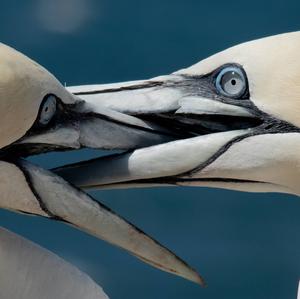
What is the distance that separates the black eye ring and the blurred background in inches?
100

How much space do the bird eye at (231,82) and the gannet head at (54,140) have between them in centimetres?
24

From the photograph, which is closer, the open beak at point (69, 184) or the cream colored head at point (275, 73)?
the open beak at point (69, 184)

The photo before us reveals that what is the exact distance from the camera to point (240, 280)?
8062mm

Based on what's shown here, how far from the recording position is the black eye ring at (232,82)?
5.13 meters

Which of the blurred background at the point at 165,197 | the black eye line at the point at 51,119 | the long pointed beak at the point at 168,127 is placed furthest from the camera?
the blurred background at the point at 165,197

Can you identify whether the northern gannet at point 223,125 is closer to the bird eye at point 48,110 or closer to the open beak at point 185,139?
the open beak at point 185,139

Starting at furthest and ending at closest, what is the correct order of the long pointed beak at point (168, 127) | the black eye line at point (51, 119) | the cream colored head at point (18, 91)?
the long pointed beak at point (168, 127)
the black eye line at point (51, 119)
the cream colored head at point (18, 91)

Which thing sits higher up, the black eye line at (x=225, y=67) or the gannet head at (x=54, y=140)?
the black eye line at (x=225, y=67)

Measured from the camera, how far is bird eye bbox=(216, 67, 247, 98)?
5.14 m

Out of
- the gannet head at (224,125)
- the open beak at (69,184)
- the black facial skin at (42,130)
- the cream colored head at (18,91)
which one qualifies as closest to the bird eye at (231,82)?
the gannet head at (224,125)

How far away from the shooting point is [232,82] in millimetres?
5152

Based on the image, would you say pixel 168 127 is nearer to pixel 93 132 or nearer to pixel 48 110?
pixel 93 132

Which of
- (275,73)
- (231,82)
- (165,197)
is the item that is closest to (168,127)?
(231,82)

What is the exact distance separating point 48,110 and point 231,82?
614mm
